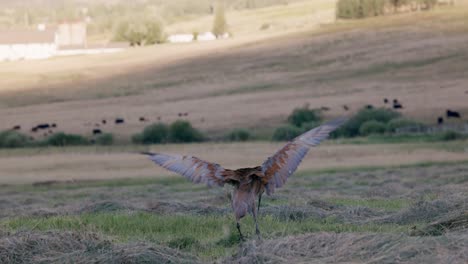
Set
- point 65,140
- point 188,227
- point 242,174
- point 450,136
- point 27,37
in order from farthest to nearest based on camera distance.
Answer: point 27,37 → point 65,140 → point 450,136 → point 188,227 → point 242,174

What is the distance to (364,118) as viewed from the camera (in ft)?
162

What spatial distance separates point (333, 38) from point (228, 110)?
2752 centimetres

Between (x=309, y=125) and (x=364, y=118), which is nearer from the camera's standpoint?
(x=309, y=125)

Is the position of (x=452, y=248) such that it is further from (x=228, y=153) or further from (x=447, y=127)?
(x=447, y=127)

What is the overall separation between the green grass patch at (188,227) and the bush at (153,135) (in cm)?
3681

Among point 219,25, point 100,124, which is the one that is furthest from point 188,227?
point 219,25

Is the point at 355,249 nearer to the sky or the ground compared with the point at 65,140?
nearer to the sky

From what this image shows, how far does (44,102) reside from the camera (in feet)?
218

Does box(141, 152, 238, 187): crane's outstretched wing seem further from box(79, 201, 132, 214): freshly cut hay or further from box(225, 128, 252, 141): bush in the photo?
box(225, 128, 252, 141): bush

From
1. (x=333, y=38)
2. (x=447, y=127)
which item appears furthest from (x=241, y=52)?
(x=447, y=127)

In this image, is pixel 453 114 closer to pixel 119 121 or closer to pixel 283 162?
pixel 119 121

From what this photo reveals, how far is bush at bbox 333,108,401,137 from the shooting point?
48312 millimetres

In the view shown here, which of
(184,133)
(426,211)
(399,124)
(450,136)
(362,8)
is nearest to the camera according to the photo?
(426,211)

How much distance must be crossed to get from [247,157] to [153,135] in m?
12.1
